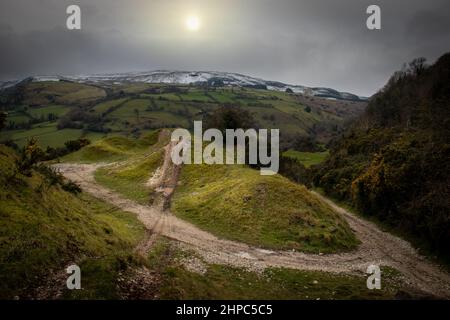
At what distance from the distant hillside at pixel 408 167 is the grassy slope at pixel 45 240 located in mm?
29006

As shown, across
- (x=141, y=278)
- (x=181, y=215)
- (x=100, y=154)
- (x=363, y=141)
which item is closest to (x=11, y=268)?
(x=141, y=278)

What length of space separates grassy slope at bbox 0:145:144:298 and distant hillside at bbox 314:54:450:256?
29.0 metres

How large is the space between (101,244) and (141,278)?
603cm

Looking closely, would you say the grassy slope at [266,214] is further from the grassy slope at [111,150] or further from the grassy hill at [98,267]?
the grassy slope at [111,150]

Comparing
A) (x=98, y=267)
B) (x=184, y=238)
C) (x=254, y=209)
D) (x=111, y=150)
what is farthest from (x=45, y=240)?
(x=111, y=150)

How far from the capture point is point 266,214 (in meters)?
35.2

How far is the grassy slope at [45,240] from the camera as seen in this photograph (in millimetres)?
14859

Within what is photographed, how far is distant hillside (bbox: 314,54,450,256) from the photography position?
115 feet

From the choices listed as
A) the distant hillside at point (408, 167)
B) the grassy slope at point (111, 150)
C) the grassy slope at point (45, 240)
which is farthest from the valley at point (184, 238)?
the grassy slope at point (111, 150)

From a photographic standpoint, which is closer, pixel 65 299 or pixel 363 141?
pixel 65 299

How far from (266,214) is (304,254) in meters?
6.93

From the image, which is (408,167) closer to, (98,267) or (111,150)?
(98,267)
